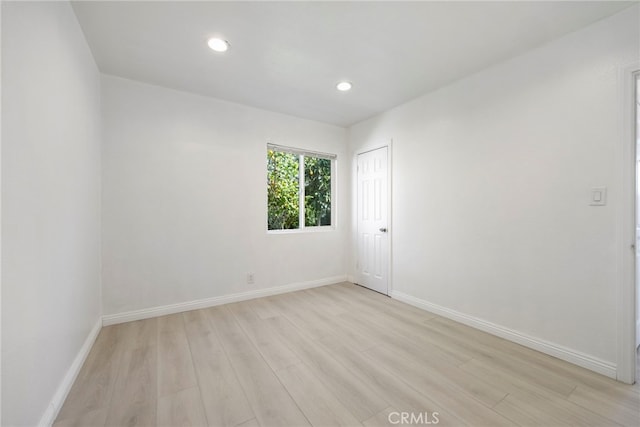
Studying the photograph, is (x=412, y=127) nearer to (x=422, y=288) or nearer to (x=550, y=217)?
(x=550, y=217)

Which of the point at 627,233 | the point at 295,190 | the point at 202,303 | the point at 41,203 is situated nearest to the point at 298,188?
the point at 295,190

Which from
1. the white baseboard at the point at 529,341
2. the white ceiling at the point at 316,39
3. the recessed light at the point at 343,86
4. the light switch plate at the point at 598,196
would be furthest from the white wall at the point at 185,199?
the light switch plate at the point at 598,196

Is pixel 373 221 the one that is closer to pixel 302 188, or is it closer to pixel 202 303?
pixel 302 188

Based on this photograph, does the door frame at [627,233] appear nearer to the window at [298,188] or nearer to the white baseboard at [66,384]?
the window at [298,188]

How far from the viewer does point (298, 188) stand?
13.1 feet

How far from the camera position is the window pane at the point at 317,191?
13.3ft

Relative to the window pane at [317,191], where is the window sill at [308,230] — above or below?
below

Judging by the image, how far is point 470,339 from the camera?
92.5 inches

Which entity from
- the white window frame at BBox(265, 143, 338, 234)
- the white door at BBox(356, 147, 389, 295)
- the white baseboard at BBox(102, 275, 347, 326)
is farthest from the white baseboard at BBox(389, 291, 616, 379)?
the white window frame at BBox(265, 143, 338, 234)

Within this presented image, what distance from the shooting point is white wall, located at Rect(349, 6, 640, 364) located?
1862 mm

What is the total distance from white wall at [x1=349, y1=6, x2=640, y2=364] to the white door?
1.56 ft

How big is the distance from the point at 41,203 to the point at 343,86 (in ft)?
8.72

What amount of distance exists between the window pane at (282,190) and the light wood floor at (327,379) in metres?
1.53

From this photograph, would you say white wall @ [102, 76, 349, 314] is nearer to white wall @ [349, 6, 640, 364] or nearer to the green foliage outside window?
the green foliage outside window
